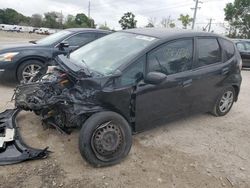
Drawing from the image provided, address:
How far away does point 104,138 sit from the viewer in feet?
12.1

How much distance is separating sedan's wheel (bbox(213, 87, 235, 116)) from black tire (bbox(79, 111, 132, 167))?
2.46 m

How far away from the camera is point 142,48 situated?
4.17 meters

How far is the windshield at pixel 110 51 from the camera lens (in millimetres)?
4113

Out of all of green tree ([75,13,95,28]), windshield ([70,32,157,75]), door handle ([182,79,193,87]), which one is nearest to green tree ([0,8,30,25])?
green tree ([75,13,95,28])

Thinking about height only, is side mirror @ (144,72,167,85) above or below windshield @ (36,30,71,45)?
below

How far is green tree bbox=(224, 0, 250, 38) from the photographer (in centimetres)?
3850

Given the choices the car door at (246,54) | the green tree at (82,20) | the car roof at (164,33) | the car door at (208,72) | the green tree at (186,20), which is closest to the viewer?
the car roof at (164,33)

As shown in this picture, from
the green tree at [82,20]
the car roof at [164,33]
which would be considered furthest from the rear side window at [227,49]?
the green tree at [82,20]

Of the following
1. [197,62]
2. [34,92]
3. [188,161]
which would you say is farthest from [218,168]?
[34,92]

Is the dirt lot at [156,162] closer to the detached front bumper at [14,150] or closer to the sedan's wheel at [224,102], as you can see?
the detached front bumper at [14,150]

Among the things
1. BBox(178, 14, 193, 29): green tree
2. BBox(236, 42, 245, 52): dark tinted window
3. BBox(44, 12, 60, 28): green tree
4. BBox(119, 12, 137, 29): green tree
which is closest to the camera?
BBox(236, 42, 245, 52): dark tinted window

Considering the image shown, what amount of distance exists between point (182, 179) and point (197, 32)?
101 inches

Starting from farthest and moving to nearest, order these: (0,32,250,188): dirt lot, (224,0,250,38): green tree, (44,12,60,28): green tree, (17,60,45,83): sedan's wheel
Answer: (44,12,60,28): green tree → (224,0,250,38): green tree → (17,60,45,83): sedan's wheel → (0,32,250,188): dirt lot

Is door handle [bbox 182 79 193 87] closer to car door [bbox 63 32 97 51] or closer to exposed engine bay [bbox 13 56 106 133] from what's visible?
exposed engine bay [bbox 13 56 106 133]
